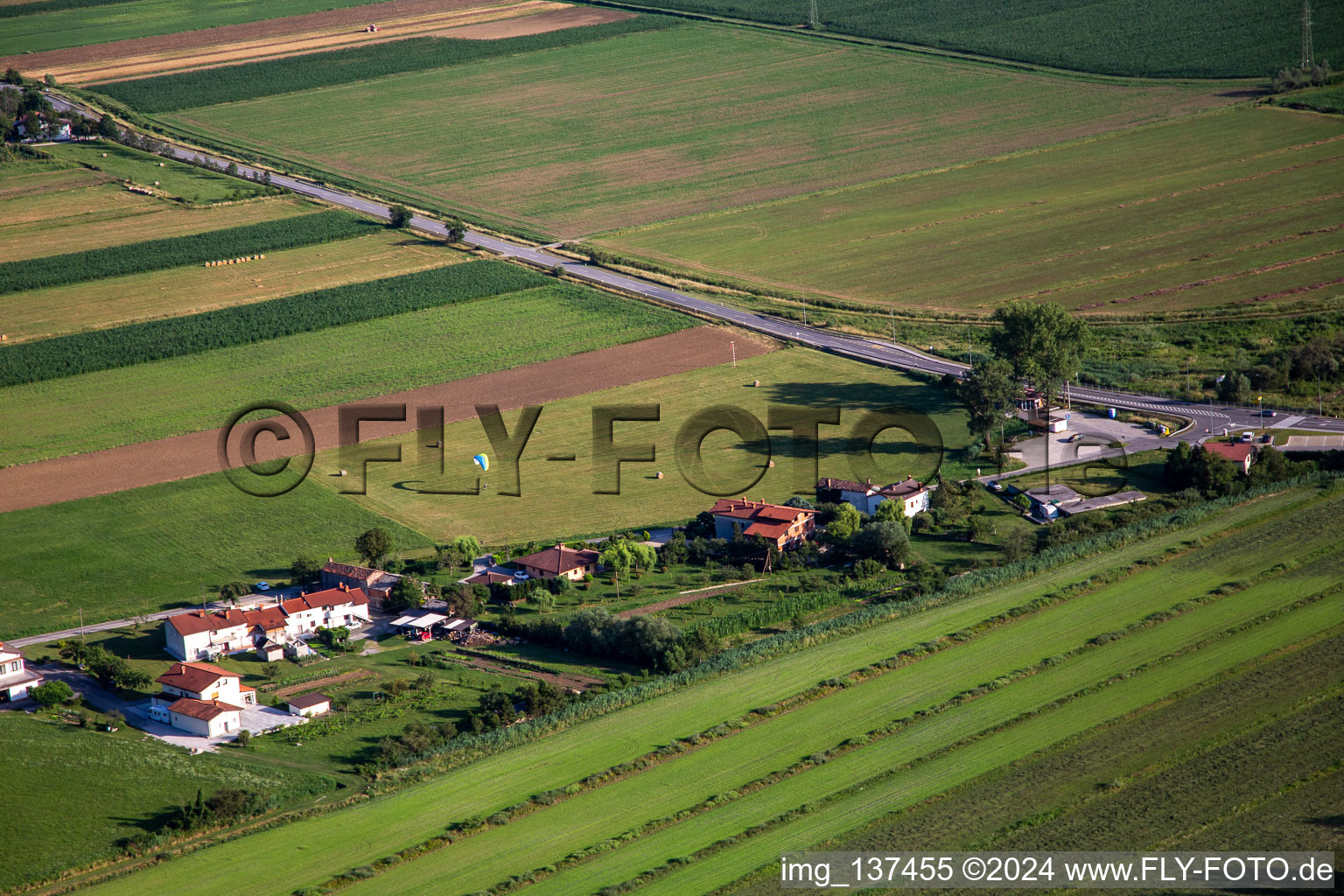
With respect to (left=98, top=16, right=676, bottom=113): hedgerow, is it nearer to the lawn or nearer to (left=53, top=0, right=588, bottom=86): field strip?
(left=53, top=0, right=588, bottom=86): field strip

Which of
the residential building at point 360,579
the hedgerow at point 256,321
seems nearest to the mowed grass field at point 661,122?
the hedgerow at point 256,321

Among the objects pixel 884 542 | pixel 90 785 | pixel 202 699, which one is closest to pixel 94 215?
pixel 202 699

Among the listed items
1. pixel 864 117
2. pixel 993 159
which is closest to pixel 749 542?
pixel 993 159

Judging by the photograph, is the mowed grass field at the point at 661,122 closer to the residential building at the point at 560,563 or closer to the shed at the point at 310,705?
the residential building at the point at 560,563

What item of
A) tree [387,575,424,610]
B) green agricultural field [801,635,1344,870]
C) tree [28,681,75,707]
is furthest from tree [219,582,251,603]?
green agricultural field [801,635,1344,870]

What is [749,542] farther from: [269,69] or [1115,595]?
[269,69]
